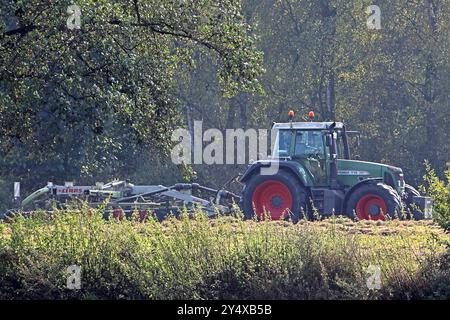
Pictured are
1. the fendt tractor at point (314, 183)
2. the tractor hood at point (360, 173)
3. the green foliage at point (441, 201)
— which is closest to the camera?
the green foliage at point (441, 201)

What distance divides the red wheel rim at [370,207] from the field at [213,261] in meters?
8.06

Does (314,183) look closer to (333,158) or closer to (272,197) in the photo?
(333,158)

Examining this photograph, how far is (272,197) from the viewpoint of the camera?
73.0 feet

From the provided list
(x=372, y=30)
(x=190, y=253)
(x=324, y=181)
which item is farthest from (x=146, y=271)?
(x=372, y=30)

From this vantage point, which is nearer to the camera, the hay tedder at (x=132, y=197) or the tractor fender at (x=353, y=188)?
the tractor fender at (x=353, y=188)

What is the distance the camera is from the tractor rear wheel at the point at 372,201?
834 inches

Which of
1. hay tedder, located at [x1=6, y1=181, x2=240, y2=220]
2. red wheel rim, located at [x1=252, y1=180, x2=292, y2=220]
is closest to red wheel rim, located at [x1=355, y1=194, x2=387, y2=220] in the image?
red wheel rim, located at [x1=252, y1=180, x2=292, y2=220]

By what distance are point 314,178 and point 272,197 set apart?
3.41ft

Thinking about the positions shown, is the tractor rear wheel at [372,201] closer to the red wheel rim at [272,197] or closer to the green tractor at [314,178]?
the green tractor at [314,178]

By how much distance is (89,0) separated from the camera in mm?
12633

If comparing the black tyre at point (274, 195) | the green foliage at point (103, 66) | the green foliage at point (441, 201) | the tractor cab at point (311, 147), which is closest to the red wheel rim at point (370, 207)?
the tractor cab at point (311, 147)

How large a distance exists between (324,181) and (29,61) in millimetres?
10627

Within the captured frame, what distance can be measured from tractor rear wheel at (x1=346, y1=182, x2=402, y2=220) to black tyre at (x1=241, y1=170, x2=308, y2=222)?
1.09 meters

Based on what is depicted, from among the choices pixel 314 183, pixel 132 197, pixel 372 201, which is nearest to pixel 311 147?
pixel 314 183
